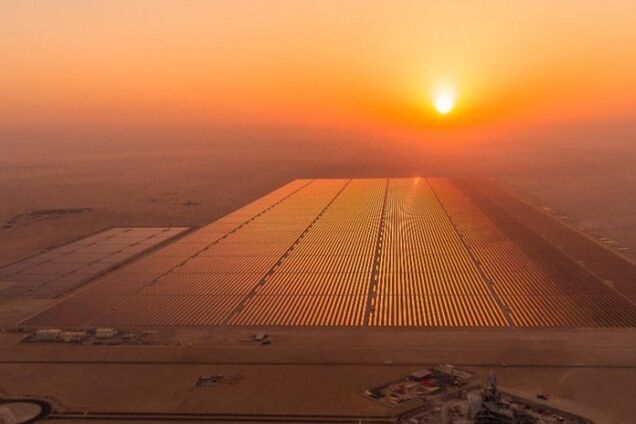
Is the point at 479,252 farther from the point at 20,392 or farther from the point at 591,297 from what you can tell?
the point at 20,392

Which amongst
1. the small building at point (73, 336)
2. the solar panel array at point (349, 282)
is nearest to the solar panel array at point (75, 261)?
the solar panel array at point (349, 282)

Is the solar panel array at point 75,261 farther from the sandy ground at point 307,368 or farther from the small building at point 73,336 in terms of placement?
the sandy ground at point 307,368

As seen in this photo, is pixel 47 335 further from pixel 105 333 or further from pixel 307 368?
pixel 307 368

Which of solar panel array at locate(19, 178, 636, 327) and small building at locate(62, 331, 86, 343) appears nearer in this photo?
small building at locate(62, 331, 86, 343)

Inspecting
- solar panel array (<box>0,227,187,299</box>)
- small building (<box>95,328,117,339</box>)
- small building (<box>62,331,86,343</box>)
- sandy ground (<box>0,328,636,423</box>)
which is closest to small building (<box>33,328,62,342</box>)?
small building (<box>62,331,86,343</box>)

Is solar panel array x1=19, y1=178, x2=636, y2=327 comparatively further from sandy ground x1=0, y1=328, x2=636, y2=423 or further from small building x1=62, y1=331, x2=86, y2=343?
sandy ground x1=0, y1=328, x2=636, y2=423

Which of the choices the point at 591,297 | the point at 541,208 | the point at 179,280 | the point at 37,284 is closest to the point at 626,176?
the point at 541,208

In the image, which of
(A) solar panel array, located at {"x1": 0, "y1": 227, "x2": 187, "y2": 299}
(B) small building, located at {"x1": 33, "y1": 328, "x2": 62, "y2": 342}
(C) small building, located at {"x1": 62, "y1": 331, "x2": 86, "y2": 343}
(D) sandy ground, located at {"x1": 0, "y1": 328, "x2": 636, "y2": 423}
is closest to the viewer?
(D) sandy ground, located at {"x1": 0, "y1": 328, "x2": 636, "y2": 423}
